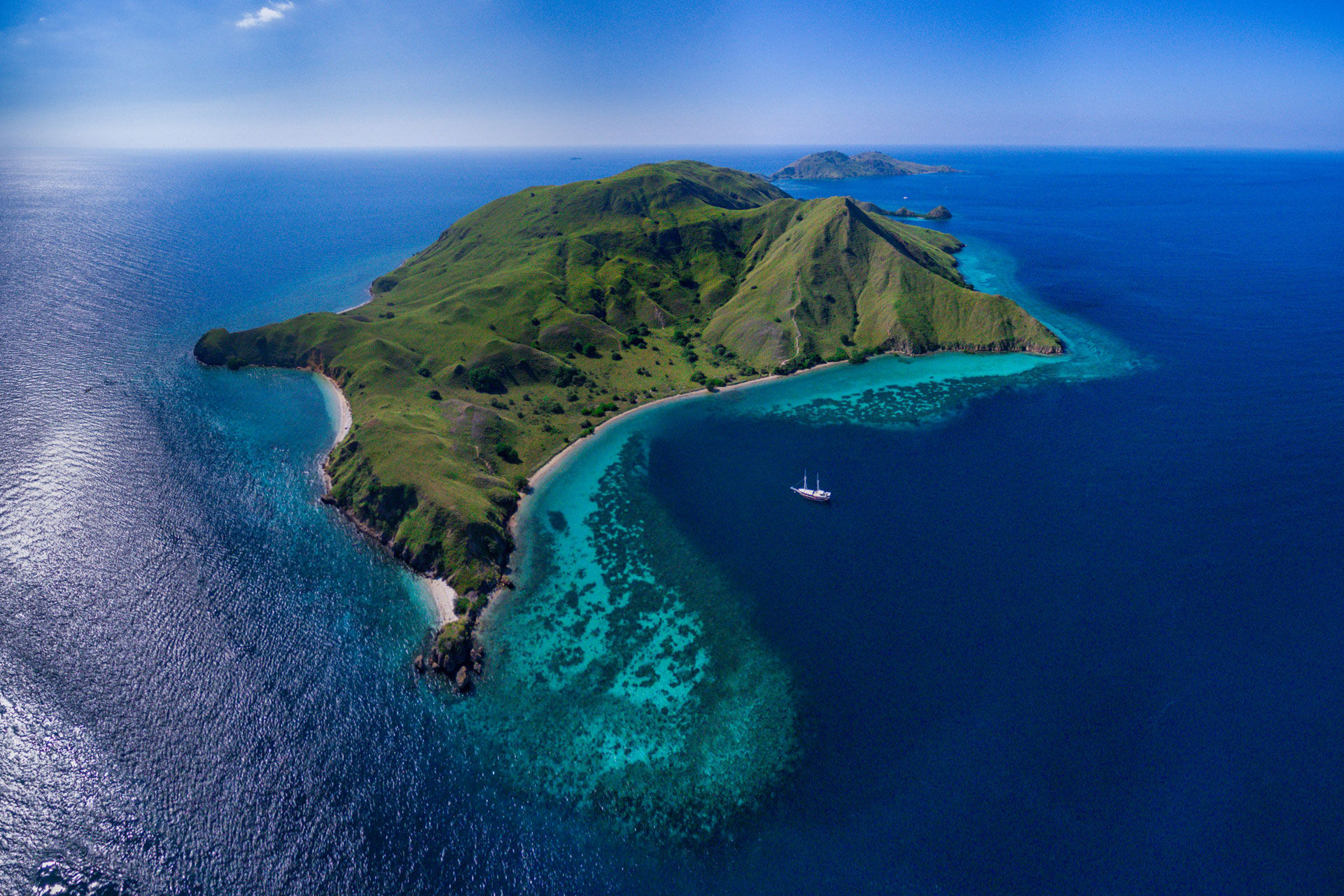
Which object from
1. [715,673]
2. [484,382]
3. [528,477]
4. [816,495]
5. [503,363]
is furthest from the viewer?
[503,363]

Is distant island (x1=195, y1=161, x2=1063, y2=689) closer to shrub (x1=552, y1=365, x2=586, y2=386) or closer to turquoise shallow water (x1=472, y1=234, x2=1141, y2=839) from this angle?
shrub (x1=552, y1=365, x2=586, y2=386)

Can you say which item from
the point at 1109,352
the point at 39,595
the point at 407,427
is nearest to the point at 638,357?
the point at 407,427

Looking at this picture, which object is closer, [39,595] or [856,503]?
[39,595]

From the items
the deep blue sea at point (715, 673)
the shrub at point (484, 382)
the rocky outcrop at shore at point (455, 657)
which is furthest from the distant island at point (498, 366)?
the deep blue sea at point (715, 673)

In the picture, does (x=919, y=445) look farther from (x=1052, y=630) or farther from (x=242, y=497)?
(x=242, y=497)

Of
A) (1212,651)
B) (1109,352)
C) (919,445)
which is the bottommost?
(1212,651)

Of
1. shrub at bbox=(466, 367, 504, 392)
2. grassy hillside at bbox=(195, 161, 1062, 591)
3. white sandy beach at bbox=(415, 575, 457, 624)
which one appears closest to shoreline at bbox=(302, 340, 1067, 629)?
white sandy beach at bbox=(415, 575, 457, 624)

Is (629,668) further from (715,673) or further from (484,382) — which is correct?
(484,382)

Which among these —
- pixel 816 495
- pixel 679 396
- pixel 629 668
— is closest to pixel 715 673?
pixel 629 668
